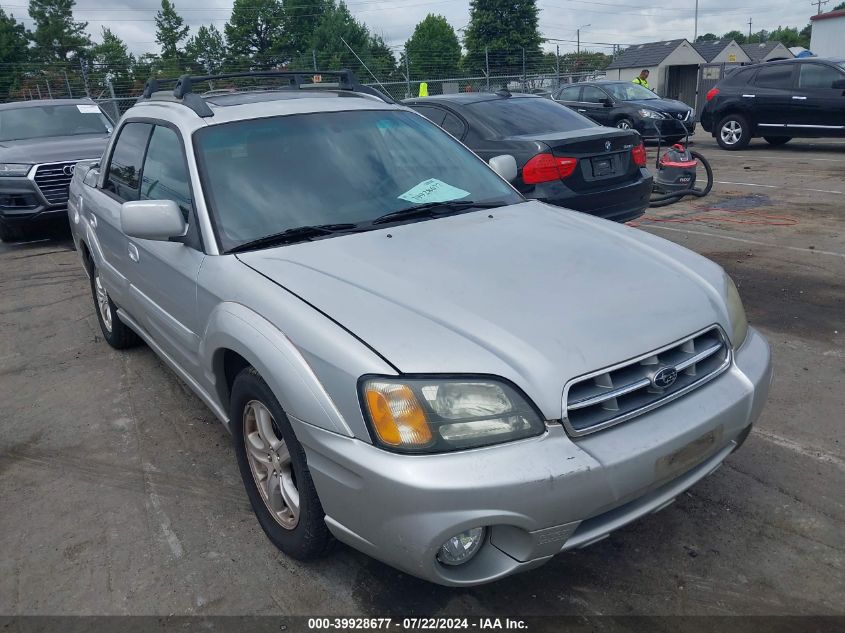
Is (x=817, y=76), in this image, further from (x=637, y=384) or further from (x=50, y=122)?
(x=637, y=384)

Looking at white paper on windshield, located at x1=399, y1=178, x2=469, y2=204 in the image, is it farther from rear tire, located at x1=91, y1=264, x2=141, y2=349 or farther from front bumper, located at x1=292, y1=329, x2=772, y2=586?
rear tire, located at x1=91, y1=264, x2=141, y2=349

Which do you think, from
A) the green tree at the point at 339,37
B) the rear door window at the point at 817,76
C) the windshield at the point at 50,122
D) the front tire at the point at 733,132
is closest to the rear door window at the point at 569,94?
the front tire at the point at 733,132

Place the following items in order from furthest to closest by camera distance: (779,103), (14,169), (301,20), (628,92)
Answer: (301,20) < (628,92) < (779,103) < (14,169)

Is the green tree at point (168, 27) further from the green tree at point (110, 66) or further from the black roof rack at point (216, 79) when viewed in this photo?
the black roof rack at point (216, 79)

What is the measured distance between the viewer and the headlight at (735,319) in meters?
2.65

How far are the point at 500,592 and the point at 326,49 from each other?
62.6m

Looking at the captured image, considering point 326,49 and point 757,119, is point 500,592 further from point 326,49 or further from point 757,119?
point 326,49

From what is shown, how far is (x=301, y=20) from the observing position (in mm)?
69812

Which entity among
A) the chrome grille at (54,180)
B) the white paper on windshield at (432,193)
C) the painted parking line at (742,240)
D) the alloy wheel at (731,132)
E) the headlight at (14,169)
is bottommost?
the painted parking line at (742,240)

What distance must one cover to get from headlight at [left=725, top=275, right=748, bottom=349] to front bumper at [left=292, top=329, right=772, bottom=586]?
0.39 meters

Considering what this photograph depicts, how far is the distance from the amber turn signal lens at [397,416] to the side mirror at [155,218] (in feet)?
4.48

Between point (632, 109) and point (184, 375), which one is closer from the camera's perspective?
point (184, 375)

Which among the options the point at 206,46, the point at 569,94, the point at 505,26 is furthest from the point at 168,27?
the point at 569,94

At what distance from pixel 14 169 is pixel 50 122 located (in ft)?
4.78
